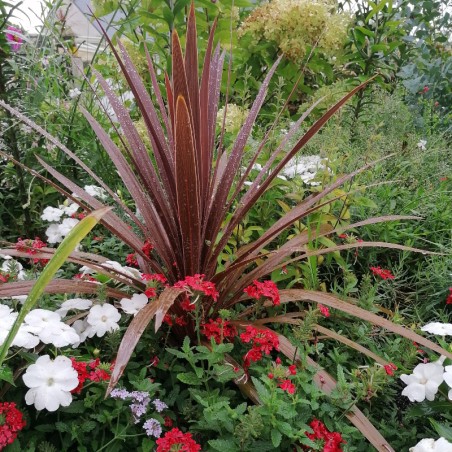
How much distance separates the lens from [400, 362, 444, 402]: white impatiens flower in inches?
45.3

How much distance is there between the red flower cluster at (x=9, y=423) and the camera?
933 millimetres

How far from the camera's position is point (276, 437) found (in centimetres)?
97

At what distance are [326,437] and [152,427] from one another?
37 cm

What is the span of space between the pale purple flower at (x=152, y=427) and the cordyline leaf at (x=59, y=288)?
36 cm

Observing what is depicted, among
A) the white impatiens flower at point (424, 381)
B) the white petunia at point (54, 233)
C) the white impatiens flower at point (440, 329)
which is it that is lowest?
the white petunia at point (54, 233)

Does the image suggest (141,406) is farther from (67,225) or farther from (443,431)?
(67,225)

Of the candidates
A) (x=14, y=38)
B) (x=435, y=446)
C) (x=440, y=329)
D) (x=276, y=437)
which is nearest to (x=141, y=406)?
(x=276, y=437)

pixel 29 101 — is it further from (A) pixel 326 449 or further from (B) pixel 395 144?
(A) pixel 326 449

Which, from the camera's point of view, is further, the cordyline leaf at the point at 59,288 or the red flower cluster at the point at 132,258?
the red flower cluster at the point at 132,258

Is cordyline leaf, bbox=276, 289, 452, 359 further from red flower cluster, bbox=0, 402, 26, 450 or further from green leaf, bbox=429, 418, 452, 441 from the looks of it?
red flower cluster, bbox=0, 402, 26, 450

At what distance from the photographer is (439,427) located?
1065mm

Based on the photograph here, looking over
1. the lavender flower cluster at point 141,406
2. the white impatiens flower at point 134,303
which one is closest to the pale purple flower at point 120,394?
the lavender flower cluster at point 141,406

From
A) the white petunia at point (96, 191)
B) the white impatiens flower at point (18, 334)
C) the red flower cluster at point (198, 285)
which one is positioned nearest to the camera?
the white impatiens flower at point (18, 334)

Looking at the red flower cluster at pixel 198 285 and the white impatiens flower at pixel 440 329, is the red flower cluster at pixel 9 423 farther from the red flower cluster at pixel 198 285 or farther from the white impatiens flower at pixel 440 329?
the white impatiens flower at pixel 440 329
